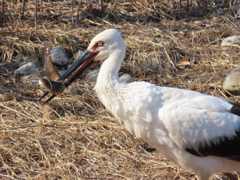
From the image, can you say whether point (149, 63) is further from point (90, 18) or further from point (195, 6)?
point (195, 6)

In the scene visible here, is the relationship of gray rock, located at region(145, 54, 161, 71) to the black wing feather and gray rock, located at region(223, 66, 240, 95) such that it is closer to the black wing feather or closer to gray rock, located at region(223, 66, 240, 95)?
gray rock, located at region(223, 66, 240, 95)

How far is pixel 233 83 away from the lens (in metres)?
4.56

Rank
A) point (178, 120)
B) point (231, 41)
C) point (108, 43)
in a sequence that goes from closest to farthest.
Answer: point (178, 120)
point (108, 43)
point (231, 41)

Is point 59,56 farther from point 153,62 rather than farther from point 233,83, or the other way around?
point 233,83

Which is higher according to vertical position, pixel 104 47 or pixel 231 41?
pixel 104 47

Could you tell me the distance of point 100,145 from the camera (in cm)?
391

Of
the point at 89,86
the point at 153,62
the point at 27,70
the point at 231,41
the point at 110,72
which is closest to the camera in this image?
the point at 110,72

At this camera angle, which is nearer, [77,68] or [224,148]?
[224,148]

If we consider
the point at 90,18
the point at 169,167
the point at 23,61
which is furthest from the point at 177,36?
the point at 169,167

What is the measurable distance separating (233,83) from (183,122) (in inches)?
79.3

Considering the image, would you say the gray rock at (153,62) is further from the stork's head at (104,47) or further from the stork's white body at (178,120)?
the stork's white body at (178,120)

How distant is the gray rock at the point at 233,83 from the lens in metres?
4.54

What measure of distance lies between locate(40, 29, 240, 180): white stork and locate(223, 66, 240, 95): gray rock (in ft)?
5.28

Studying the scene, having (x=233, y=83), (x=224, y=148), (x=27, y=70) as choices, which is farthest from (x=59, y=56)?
(x=224, y=148)
